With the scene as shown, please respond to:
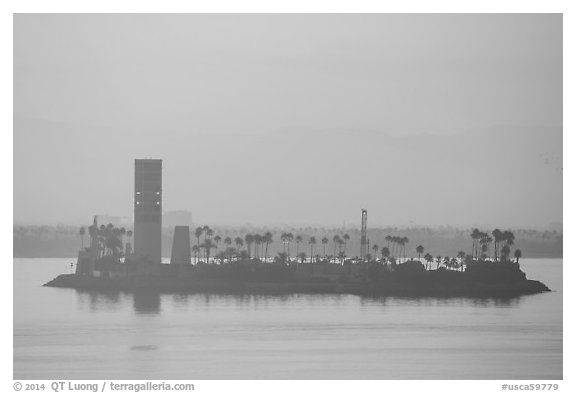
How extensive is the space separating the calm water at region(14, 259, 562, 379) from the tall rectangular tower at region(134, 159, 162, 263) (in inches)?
228

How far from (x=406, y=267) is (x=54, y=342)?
134ft

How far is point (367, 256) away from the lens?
374 ft

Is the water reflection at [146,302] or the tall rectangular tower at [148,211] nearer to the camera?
the water reflection at [146,302]

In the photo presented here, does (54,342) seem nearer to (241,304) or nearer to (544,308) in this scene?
(241,304)

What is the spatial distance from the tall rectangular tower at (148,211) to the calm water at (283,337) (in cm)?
580

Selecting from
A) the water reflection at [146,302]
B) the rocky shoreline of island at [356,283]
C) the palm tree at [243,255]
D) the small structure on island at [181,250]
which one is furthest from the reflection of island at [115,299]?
the palm tree at [243,255]

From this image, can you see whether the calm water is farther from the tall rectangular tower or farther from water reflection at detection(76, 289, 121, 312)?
the tall rectangular tower

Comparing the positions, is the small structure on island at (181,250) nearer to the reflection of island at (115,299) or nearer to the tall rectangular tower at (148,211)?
the tall rectangular tower at (148,211)

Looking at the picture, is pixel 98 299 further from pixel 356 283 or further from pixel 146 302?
pixel 356 283

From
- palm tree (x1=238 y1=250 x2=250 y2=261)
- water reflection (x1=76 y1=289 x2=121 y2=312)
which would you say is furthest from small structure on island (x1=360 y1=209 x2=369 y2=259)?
water reflection (x1=76 y1=289 x2=121 y2=312)

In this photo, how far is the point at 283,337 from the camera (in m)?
67.9

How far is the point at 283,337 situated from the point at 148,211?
36.8m

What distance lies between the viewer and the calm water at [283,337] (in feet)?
179
